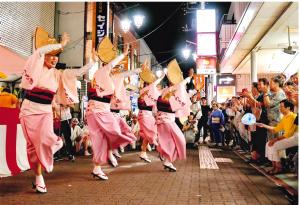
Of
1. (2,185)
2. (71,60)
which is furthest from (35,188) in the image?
(71,60)

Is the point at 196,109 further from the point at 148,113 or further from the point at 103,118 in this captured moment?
the point at 103,118

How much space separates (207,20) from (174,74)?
10.1m

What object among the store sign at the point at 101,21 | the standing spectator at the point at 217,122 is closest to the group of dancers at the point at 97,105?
the standing spectator at the point at 217,122

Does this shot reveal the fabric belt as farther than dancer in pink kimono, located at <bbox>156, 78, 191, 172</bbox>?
No

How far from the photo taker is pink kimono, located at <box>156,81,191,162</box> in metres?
7.73

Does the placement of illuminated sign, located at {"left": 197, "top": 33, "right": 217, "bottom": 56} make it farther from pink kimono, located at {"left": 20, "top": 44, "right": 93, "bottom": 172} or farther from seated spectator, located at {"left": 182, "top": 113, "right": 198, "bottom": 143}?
pink kimono, located at {"left": 20, "top": 44, "right": 93, "bottom": 172}

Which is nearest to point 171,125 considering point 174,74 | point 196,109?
point 174,74

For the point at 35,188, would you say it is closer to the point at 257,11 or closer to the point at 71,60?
the point at 257,11

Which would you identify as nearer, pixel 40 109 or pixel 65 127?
pixel 40 109

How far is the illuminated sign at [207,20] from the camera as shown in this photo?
1738cm

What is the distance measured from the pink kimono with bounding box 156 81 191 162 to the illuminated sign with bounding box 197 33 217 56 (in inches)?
372

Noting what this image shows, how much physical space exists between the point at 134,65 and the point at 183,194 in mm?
24350

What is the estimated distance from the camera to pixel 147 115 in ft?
33.4

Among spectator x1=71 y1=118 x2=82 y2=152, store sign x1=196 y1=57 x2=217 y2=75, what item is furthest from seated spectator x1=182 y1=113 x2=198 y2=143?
spectator x1=71 y1=118 x2=82 y2=152
